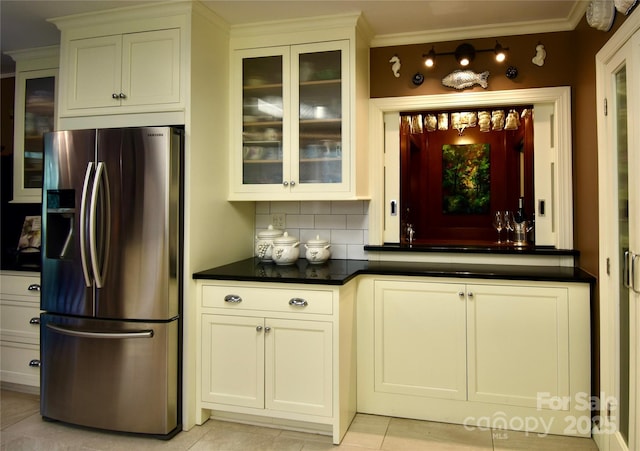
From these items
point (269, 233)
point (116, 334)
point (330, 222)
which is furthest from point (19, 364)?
point (330, 222)

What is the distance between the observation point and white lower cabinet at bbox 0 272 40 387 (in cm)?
303

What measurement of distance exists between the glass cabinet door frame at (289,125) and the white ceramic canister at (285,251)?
29cm

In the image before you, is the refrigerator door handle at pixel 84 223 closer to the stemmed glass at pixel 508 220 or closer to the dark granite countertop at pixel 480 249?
the dark granite countertop at pixel 480 249

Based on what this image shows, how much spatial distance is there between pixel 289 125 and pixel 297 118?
0.22 feet

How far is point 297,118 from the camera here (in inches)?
113

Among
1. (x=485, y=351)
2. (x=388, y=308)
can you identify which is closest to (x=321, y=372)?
(x=388, y=308)

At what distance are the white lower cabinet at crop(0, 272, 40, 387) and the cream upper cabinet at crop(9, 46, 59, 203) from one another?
666 millimetres

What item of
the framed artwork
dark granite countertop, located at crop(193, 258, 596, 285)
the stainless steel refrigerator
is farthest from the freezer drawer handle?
the framed artwork

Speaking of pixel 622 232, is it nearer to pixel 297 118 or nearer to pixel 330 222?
pixel 330 222

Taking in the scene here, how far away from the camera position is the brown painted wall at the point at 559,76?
7.88 ft

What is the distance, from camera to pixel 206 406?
2.59 m

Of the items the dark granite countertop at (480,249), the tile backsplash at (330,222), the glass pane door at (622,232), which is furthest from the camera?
the tile backsplash at (330,222)

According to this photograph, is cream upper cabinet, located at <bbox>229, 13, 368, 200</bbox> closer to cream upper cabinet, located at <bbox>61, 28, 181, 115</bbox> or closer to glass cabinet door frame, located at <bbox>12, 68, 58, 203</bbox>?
cream upper cabinet, located at <bbox>61, 28, 181, 115</bbox>

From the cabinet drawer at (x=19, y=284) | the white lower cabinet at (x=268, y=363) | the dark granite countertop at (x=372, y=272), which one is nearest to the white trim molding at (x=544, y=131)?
the dark granite countertop at (x=372, y=272)
